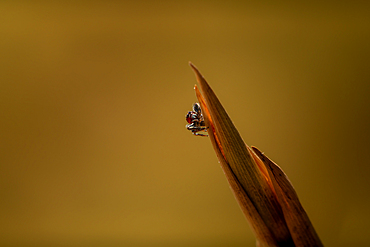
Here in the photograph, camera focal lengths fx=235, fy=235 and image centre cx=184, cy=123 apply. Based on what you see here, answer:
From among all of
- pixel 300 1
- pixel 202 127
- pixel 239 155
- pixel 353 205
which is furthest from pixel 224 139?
pixel 353 205

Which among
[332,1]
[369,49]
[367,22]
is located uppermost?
[332,1]

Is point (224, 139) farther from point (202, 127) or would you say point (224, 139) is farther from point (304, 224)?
point (202, 127)

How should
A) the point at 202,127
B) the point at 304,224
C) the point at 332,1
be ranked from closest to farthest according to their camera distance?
the point at 304,224, the point at 202,127, the point at 332,1

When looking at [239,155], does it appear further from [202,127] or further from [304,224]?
[202,127]

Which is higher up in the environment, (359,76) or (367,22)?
(367,22)

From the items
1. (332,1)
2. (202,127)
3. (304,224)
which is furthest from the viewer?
(332,1)

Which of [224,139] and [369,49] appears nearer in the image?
[224,139]
